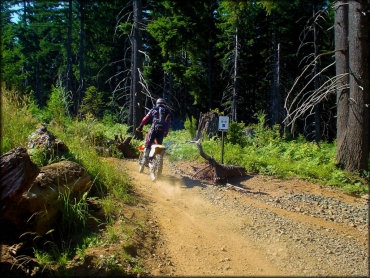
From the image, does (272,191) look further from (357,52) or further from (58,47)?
(58,47)

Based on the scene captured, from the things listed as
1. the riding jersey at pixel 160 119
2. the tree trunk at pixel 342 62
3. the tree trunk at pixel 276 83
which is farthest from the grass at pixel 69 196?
the tree trunk at pixel 276 83

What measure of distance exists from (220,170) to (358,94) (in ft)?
14.7

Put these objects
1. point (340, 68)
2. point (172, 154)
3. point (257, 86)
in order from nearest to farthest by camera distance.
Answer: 1. point (340, 68)
2. point (172, 154)
3. point (257, 86)

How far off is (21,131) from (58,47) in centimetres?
2375

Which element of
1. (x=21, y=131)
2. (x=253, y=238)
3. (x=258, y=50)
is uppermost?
(x=258, y=50)

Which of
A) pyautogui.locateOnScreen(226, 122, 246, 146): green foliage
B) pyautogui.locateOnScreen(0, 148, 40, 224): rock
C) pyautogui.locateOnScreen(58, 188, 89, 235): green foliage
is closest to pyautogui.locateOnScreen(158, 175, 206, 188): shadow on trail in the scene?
pyautogui.locateOnScreen(58, 188, 89, 235): green foliage

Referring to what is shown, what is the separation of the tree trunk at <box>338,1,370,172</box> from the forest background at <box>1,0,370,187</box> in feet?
0.13

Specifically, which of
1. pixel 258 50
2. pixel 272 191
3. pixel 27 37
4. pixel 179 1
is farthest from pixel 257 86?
pixel 27 37

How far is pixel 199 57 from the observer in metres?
7.10

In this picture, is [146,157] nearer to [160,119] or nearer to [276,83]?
[160,119]

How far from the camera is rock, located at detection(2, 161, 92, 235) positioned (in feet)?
8.64

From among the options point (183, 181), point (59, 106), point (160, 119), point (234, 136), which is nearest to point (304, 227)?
point (183, 181)

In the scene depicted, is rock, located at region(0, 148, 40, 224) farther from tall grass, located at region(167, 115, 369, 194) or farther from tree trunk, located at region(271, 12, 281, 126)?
tree trunk, located at region(271, 12, 281, 126)

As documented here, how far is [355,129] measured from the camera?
6.08 m
